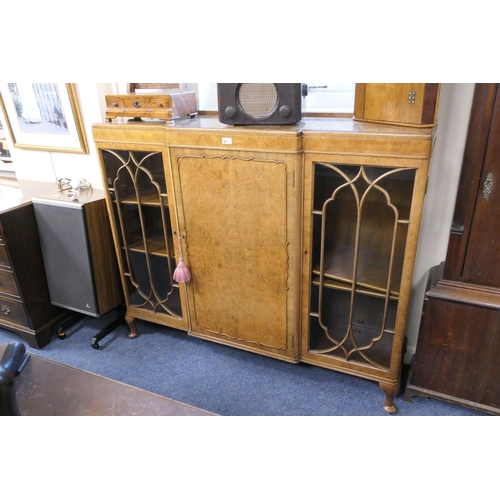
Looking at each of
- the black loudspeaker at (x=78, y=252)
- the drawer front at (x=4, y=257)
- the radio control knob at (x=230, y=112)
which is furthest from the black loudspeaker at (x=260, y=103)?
the drawer front at (x=4, y=257)

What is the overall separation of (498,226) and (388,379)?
79 cm

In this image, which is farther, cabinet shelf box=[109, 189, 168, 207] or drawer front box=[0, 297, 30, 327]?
drawer front box=[0, 297, 30, 327]

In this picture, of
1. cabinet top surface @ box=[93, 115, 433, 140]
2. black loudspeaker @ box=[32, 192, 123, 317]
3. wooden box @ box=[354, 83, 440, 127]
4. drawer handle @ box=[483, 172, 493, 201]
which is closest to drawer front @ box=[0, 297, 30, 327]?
black loudspeaker @ box=[32, 192, 123, 317]

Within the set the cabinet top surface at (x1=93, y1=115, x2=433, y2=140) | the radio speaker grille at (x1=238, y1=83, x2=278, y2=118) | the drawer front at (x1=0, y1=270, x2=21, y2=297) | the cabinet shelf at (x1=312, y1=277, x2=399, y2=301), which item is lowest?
the drawer front at (x1=0, y1=270, x2=21, y2=297)

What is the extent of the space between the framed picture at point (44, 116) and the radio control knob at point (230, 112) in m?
1.13

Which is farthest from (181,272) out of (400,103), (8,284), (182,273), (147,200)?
(400,103)

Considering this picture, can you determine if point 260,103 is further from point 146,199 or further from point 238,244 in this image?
point 146,199

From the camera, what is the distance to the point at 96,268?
2.18 m

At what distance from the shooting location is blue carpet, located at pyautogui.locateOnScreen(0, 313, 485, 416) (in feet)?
6.03

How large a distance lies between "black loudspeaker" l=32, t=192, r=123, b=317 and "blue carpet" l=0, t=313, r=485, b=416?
0.25 metres

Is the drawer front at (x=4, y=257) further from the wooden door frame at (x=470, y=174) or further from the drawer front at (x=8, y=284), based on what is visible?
the wooden door frame at (x=470, y=174)

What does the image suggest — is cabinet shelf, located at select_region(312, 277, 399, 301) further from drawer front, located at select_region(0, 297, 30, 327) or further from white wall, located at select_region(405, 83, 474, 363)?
drawer front, located at select_region(0, 297, 30, 327)
